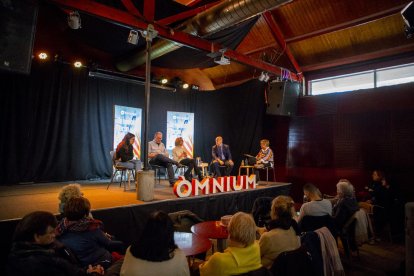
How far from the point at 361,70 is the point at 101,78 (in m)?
7.11

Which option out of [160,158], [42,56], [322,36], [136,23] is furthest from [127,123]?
[322,36]

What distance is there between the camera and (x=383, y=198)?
548cm

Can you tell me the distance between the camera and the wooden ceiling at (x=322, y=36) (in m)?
6.55

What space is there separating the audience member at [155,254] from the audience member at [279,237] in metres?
0.87

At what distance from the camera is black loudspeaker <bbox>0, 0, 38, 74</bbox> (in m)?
3.62

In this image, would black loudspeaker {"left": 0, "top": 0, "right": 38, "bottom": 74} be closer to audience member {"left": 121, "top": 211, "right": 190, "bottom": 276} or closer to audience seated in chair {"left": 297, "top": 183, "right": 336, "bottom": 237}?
audience member {"left": 121, "top": 211, "right": 190, "bottom": 276}

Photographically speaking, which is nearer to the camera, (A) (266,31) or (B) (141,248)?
(B) (141,248)

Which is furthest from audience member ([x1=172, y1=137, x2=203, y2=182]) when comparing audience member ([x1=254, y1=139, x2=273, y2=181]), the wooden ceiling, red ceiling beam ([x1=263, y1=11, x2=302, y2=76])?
red ceiling beam ([x1=263, y1=11, x2=302, y2=76])

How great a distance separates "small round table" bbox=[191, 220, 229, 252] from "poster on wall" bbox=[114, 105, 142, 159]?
18.2 feet

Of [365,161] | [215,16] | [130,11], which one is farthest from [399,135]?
[130,11]

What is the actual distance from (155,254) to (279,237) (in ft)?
3.74

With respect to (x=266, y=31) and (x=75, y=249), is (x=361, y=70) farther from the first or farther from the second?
(x=75, y=249)

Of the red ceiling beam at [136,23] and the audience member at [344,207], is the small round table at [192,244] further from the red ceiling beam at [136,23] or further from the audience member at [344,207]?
the red ceiling beam at [136,23]

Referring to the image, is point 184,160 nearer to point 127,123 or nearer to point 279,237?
point 127,123
